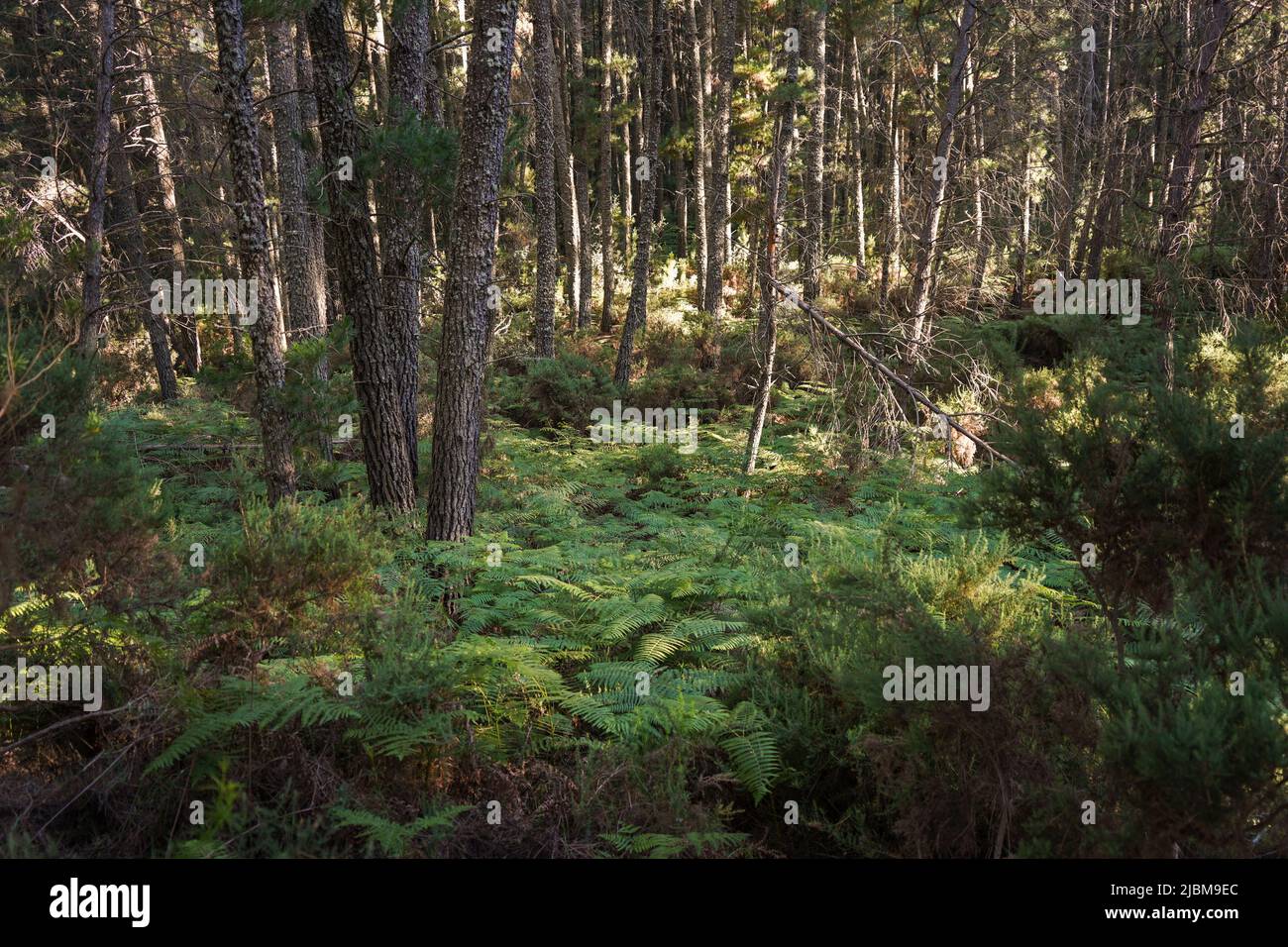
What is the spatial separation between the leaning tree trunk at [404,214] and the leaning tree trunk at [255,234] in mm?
1369

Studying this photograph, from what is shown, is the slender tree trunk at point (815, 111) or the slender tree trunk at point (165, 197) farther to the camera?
the slender tree trunk at point (815, 111)

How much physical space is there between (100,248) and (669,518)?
711 cm

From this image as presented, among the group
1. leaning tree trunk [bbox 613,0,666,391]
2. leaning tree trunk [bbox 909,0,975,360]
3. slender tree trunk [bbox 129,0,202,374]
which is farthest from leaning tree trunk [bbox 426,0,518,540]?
leaning tree trunk [bbox 613,0,666,391]

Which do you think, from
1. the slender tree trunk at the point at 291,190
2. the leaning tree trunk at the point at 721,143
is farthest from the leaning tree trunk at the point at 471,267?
the leaning tree trunk at the point at 721,143

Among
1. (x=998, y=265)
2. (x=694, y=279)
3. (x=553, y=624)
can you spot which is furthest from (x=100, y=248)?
(x=694, y=279)

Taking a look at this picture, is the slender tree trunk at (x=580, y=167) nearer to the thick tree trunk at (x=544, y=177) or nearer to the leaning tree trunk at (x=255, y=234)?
the thick tree trunk at (x=544, y=177)

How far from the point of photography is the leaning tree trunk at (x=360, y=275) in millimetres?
7570

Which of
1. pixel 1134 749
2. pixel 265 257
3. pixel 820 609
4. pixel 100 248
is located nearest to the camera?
pixel 1134 749

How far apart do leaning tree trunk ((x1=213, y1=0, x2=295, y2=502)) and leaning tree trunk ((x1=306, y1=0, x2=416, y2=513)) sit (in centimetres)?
89

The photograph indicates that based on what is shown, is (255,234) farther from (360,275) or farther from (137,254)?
(137,254)

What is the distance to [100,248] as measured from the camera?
8672mm

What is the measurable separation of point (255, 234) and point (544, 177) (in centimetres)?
1082
